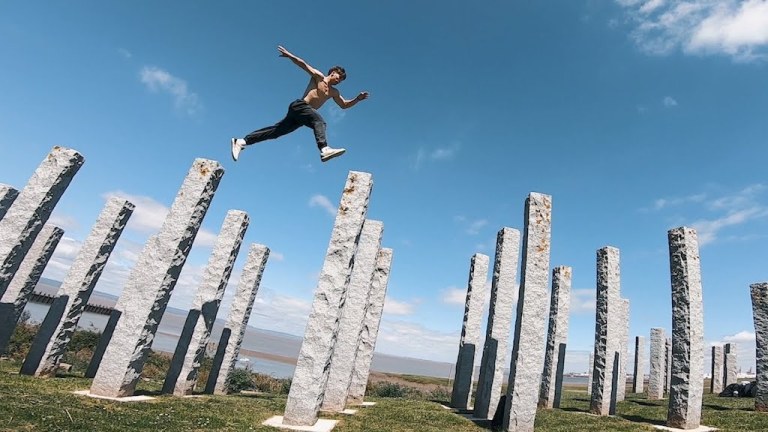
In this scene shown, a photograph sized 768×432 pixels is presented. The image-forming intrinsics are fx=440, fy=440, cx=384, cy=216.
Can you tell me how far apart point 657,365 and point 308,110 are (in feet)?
66.0

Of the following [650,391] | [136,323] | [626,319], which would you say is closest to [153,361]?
[136,323]

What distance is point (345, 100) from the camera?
29.5ft

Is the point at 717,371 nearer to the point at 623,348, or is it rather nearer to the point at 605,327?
the point at 623,348

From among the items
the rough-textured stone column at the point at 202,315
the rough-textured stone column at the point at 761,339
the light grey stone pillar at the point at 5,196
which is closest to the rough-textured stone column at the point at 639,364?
the rough-textured stone column at the point at 761,339

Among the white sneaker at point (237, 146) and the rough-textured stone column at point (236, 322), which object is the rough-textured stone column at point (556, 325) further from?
the white sneaker at point (237, 146)

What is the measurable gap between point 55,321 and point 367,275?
289 inches

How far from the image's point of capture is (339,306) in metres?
7.48

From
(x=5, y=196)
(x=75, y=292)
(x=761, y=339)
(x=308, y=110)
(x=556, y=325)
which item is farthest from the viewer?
(x=556, y=325)

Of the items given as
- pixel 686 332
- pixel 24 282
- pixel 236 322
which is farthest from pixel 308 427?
pixel 24 282

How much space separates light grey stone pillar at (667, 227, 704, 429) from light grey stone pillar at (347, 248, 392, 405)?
7280mm

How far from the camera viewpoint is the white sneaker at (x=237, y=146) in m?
8.46

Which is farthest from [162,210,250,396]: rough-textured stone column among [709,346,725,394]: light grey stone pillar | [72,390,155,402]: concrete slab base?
[709,346,725,394]: light grey stone pillar

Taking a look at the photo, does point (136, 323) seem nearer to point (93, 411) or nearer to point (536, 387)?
point (93, 411)

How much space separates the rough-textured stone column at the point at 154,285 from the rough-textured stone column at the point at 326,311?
9.44 feet
